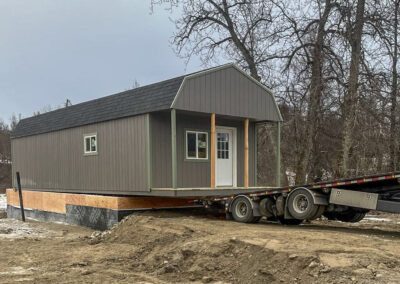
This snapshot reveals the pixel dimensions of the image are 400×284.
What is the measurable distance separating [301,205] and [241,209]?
1.90m

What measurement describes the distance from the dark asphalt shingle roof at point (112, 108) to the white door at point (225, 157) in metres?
2.87

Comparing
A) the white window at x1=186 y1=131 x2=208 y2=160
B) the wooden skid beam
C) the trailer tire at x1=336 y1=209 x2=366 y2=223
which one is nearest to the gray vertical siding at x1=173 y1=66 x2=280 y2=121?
the white window at x1=186 y1=131 x2=208 y2=160

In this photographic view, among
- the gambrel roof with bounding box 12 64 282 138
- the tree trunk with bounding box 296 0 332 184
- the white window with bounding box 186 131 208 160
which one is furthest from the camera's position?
the tree trunk with bounding box 296 0 332 184

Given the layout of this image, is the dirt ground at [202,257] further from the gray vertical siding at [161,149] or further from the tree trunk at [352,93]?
the tree trunk at [352,93]

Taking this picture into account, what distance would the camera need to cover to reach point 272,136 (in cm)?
2130

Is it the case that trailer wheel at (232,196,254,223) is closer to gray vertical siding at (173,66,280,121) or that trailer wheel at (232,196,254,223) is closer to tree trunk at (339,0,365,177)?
gray vertical siding at (173,66,280,121)

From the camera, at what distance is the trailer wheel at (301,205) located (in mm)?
9430

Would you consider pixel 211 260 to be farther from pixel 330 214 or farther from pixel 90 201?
pixel 90 201

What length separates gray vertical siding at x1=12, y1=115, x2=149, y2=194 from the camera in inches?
503

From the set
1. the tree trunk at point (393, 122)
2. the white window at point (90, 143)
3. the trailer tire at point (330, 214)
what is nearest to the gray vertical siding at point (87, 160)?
the white window at point (90, 143)

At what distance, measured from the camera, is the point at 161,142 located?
42.0 ft

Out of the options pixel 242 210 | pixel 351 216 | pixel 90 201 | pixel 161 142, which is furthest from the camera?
pixel 90 201

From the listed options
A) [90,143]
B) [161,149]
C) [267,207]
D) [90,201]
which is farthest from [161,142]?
[267,207]

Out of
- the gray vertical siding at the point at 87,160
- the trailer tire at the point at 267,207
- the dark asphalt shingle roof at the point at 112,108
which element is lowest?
Result: the trailer tire at the point at 267,207
